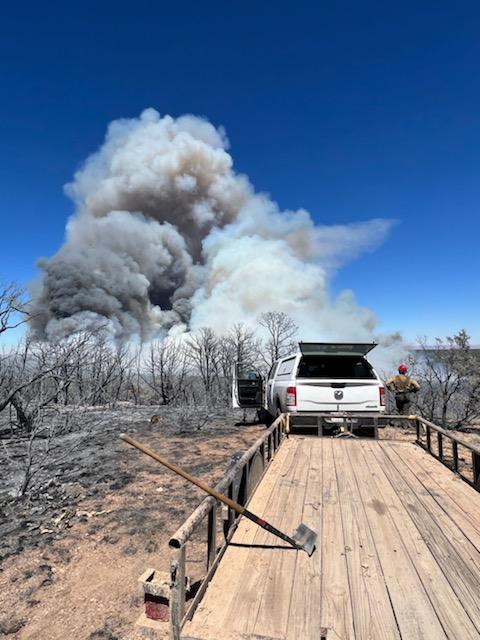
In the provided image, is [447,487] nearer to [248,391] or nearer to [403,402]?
[403,402]

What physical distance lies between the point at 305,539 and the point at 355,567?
0.37 m

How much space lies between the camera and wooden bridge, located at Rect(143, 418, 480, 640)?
207 centimetres

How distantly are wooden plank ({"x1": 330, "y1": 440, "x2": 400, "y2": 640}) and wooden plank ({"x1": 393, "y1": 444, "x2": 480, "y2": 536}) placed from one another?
780mm

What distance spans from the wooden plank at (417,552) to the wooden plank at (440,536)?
1.6 inches

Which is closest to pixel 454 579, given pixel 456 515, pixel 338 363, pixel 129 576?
pixel 456 515

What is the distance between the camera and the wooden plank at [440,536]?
2.39 metres

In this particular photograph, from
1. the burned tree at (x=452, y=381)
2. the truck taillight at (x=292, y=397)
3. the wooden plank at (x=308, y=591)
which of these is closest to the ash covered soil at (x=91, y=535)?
the wooden plank at (x=308, y=591)

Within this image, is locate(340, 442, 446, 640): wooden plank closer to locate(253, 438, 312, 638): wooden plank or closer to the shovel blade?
the shovel blade

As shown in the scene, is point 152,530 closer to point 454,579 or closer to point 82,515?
point 82,515

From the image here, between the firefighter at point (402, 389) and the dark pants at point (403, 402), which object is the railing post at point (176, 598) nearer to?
the firefighter at point (402, 389)

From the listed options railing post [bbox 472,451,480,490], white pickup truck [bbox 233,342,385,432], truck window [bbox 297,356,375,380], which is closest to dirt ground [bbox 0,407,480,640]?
white pickup truck [bbox 233,342,385,432]

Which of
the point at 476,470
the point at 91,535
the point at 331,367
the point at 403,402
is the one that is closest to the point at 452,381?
the point at 403,402

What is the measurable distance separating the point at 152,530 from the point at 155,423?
22.5ft

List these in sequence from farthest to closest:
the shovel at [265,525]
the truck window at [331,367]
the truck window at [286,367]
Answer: the truck window at [286,367]
the truck window at [331,367]
the shovel at [265,525]
